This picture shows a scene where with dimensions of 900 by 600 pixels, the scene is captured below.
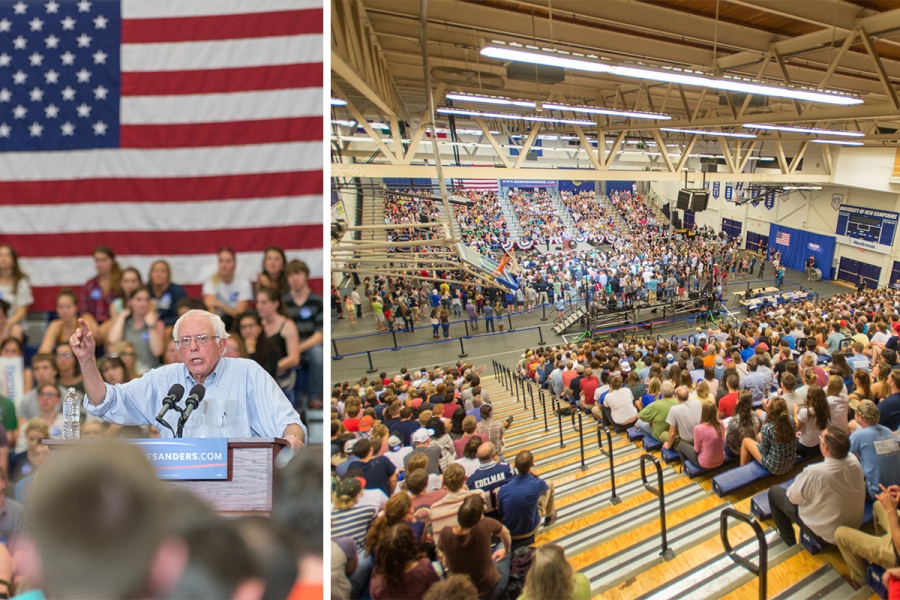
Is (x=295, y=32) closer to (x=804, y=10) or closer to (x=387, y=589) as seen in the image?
(x=387, y=589)

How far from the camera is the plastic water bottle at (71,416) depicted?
7.96 ft

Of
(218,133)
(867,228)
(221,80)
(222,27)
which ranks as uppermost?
(222,27)

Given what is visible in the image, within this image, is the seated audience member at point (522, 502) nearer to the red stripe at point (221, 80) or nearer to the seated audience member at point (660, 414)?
the seated audience member at point (660, 414)

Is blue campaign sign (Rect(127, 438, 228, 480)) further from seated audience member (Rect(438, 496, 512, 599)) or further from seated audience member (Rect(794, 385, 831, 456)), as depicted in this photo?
seated audience member (Rect(794, 385, 831, 456))

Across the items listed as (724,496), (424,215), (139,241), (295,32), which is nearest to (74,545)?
(139,241)

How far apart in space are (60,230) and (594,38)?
572 centimetres

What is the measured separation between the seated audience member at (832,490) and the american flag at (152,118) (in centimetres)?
291

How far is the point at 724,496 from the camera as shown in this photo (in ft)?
10.8

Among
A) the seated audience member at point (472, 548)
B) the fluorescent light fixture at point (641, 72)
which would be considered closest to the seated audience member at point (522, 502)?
the seated audience member at point (472, 548)

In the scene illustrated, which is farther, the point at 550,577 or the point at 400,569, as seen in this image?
the point at 400,569

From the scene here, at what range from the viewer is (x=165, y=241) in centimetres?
260

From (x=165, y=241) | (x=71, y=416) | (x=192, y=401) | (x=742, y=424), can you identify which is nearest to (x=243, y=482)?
(x=192, y=401)

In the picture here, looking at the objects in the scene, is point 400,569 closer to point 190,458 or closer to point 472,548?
point 472,548

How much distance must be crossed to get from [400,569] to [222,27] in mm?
3060
